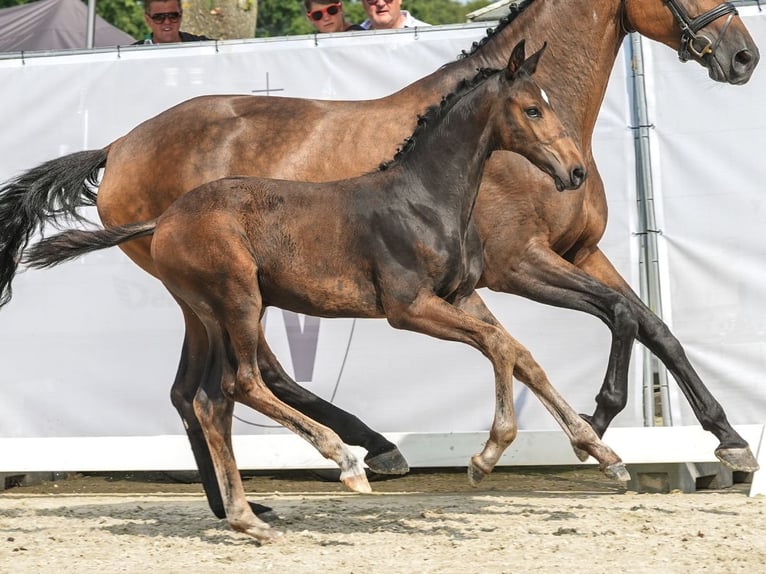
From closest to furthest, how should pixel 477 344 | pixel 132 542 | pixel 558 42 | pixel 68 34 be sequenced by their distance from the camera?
pixel 477 344
pixel 132 542
pixel 558 42
pixel 68 34

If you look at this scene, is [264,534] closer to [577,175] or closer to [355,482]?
[355,482]

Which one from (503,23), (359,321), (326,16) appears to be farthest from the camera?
(326,16)

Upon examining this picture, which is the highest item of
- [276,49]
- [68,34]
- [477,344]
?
[68,34]

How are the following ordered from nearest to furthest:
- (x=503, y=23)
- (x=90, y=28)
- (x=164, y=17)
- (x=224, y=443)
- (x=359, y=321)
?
(x=224, y=443), (x=503, y=23), (x=359, y=321), (x=164, y=17), (x=90, y=28)

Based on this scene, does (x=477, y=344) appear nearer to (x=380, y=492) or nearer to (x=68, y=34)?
(x=380, y=492)

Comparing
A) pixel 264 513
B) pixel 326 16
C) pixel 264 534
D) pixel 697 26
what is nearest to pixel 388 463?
pixel 264 513

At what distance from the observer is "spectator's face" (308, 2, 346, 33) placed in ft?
25.3

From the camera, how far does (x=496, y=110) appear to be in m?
4.96

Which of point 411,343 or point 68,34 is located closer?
point 411,343

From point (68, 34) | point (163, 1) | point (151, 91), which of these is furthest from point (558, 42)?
point (68, 34)

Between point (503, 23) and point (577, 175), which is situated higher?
point (503, 23)

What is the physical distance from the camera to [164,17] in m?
7.93

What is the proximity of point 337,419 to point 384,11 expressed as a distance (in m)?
2.88

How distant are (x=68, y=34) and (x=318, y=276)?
7404 mm
